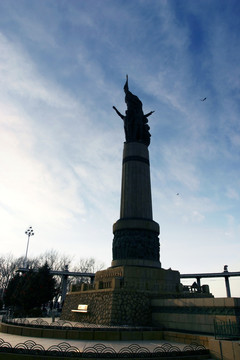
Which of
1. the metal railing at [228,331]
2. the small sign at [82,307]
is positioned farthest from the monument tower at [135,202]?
the metal railing at [228,331]

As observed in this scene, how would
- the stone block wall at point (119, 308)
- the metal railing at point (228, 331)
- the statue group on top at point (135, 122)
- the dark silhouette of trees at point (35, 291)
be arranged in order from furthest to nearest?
the dark silhouette of trees at point (35, 291)
the statue group on top at point (135, 122)
the stone block wall at point (119, 308)
the metal railing at point (228, 331)

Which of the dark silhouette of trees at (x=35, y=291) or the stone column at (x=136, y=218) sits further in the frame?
the dark silhouette of trees at (x=35, y=291)

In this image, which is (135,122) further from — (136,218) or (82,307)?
(82,307)

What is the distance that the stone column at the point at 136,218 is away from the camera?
22.0 metres

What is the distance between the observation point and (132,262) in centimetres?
2133

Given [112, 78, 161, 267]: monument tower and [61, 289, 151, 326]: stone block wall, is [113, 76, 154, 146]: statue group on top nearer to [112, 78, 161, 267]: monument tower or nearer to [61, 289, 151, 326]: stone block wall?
[112, 78, 161, 267]: monument tower

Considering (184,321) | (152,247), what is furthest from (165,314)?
(152,247)

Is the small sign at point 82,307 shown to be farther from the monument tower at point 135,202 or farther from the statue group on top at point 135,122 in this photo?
the statue group on top at point 135,122

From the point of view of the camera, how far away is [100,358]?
28.3ft

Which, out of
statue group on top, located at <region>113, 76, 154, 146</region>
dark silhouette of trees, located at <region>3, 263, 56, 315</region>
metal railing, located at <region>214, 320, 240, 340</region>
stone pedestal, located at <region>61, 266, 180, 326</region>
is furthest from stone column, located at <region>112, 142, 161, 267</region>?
dark silhouette of trees, located at <region>3, 263, 56, 315</region>

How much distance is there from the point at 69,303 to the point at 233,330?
48.5 feet

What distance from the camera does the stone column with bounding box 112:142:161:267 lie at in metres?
22.0

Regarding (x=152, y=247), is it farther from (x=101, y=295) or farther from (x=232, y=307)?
(x=232, y=307)

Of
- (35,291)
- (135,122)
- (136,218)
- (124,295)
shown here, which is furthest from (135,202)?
(35,291)
